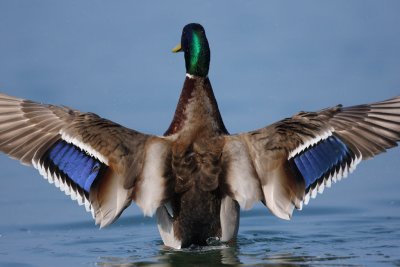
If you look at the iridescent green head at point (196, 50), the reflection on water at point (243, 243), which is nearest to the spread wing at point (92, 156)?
the reflection on water at point (243, 243)

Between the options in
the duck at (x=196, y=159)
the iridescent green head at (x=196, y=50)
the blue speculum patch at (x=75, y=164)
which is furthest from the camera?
the iridescent green head at (x=196, y=50)

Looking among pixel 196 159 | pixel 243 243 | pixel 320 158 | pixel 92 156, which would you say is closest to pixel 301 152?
pixel 320 158

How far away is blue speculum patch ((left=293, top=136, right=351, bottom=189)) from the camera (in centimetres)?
947

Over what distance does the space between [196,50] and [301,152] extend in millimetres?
1332

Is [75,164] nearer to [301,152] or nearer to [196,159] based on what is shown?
[196,159]

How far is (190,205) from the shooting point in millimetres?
9242

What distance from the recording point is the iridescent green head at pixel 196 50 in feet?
33.1

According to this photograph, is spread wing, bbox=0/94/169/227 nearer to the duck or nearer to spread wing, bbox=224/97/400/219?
the duck

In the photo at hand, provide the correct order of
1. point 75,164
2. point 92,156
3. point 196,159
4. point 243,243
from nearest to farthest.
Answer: point 196,159
point 92,156
point 75,164
point 243,243

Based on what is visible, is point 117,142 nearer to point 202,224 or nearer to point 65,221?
point 202,224

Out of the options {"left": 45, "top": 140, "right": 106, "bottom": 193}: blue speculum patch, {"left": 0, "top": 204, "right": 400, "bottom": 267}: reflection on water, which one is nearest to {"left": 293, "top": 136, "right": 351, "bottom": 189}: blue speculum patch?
{"left": 0, "top": 204, "right": 400, "bottom": 267}: reflection on water

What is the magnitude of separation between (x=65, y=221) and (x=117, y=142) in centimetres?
230

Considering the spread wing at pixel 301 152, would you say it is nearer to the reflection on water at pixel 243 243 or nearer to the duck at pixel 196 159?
the duck at pixel 196 159

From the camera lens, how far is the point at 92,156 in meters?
9.36
